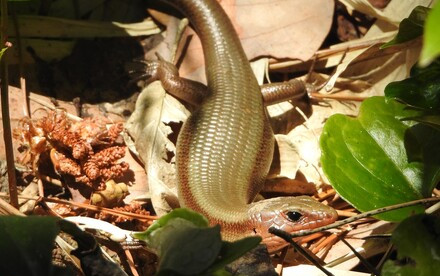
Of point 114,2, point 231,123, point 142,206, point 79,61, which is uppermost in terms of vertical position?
point 114,2

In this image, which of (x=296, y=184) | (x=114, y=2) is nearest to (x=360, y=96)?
(x=296, y=184)

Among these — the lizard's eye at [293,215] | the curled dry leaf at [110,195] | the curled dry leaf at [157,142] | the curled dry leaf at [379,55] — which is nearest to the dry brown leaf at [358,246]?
the lizard's eye at [293,215]

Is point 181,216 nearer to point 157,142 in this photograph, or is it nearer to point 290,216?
point 290,216

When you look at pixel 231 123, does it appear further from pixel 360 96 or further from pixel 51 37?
pixel 51 37

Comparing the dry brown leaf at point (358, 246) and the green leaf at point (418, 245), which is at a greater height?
the green leaf at point (418, 245)

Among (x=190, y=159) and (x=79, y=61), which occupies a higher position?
(x=79, y=61)

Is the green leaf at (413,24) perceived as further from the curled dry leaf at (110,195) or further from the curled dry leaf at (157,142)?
the curled dry leaf at (110,195)
